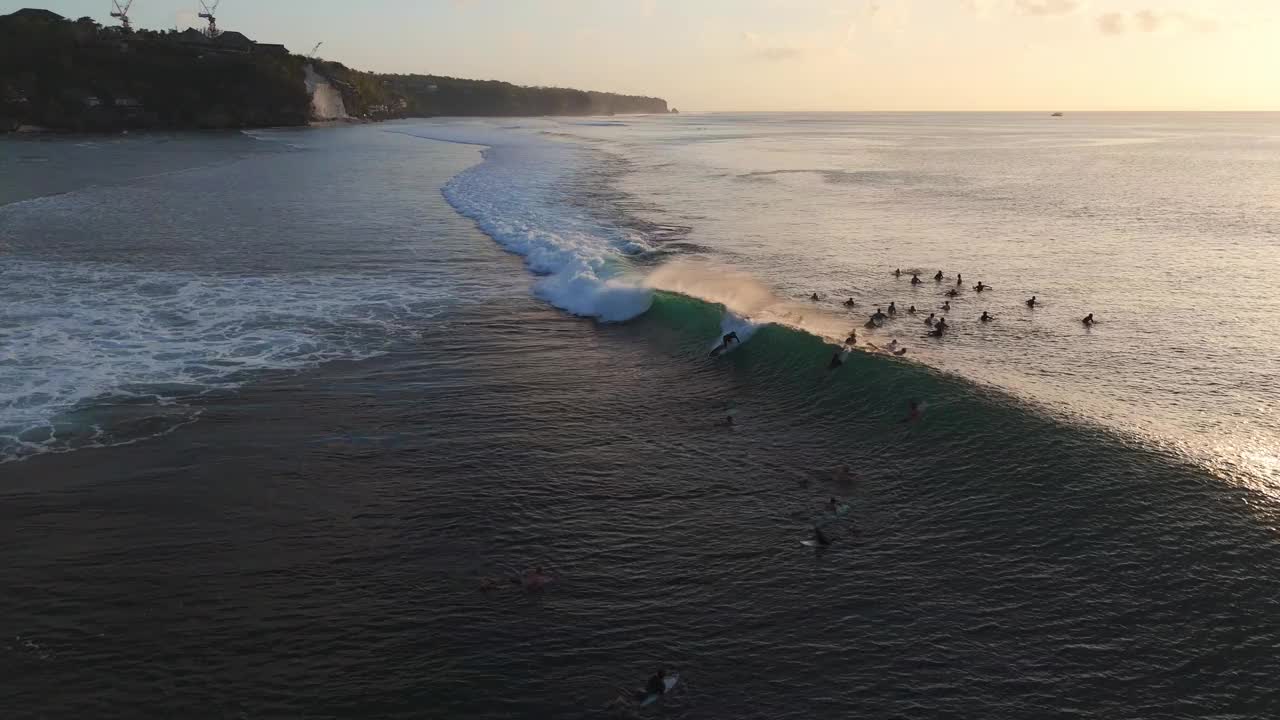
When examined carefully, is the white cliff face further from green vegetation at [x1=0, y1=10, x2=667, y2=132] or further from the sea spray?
the sea spray

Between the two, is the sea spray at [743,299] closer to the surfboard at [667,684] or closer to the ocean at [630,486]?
the ocean at [630,486]

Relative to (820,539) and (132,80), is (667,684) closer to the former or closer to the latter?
(820,539)

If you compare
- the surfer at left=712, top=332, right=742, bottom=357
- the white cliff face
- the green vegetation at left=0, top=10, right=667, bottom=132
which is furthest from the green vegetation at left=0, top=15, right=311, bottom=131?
the surfer at left=712, top=332, right=742, bottom=357

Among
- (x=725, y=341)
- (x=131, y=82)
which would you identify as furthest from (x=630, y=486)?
(x=131, y=82)

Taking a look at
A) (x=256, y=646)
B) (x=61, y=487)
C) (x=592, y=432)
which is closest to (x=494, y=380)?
(x=592, y=432)

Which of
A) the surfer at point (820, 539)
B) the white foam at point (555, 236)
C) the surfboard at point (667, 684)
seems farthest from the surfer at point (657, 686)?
the white foam at point (555, 236)
